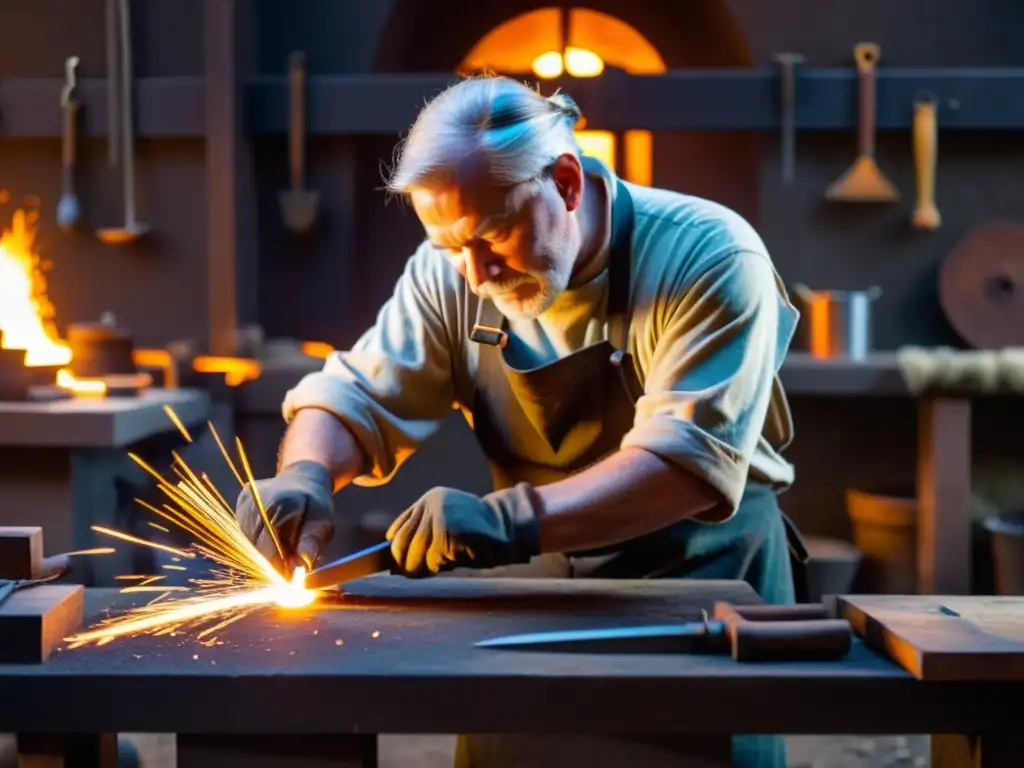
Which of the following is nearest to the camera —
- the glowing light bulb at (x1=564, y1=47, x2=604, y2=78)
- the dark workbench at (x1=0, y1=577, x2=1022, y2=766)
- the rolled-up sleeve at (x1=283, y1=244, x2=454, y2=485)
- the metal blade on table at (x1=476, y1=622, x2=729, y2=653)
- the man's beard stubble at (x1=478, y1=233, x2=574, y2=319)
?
the dark workbench at (x1=0, y1=577, x2=1022, y2=766)

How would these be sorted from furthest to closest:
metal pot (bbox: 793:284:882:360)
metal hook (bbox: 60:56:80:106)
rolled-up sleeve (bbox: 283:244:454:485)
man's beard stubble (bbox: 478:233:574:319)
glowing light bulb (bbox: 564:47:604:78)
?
glowing light bulb (bbox: 564:47:604:78) → metal hook (bbox: 60:56:80:106) → metal pot (bbox: 793:284:882:360) → rolled-up sleeve (bbox: 283:244:454:485) → man's beard stubble (bbox: 478:233:574:319)

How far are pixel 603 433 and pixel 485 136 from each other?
0.65 meters

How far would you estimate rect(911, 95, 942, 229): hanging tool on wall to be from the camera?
498 centimetres

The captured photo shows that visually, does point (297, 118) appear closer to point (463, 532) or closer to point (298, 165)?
point (298, 165)

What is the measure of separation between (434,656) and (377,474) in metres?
0.86

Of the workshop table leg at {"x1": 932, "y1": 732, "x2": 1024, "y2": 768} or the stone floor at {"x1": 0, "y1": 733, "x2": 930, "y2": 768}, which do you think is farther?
the stone floor at {"x1": 0, "y1": 733, "x2": 930, "y2": 768}

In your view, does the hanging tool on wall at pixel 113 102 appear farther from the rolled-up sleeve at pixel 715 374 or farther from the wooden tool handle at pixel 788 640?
the wooden tool handle at pixel 788 640

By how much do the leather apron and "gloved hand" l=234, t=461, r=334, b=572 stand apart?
44 cm

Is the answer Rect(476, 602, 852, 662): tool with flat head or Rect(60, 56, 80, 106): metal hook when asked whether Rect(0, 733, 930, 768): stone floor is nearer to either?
Rect(476, 602, 852, 662): tool with flat head

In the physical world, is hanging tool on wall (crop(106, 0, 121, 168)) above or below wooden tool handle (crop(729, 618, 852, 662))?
above

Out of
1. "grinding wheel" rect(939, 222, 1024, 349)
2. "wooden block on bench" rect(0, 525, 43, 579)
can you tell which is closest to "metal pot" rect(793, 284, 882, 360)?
"grinding wheel" rect(939, 222, 1024, 349)

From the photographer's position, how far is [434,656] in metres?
1.70

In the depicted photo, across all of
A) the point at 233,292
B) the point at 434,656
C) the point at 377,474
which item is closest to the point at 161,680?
the point at 434,656

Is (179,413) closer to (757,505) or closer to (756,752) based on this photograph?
(757,505)
